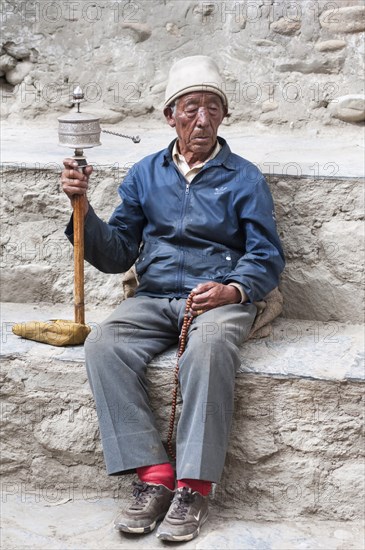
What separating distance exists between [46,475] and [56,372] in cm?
37

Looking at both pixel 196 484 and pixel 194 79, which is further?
pixel 194 79

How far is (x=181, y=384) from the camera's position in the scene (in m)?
3.03

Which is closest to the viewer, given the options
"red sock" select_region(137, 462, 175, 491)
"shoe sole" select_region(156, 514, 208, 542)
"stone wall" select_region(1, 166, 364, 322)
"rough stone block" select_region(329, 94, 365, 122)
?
"shoe sole" select_region(156, 514, 208, 542)

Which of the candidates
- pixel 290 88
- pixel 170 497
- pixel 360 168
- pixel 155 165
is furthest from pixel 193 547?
pixel 290 88

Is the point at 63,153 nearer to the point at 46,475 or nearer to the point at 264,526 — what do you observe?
the point at 46,475

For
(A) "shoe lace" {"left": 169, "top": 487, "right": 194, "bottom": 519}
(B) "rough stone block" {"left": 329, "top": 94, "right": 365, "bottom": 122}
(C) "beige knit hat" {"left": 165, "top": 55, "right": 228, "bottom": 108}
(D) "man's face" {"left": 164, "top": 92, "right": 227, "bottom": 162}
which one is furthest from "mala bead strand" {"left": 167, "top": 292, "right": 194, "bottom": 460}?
(B) "rough stone block" {"left": 329, "top": 94, "right": 365, "bottom": 122}

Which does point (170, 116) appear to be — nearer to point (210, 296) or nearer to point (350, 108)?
point (210, 296)

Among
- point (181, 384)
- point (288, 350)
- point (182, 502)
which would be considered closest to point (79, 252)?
point (181, 384)

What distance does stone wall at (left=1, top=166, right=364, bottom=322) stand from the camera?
3518 millimetres

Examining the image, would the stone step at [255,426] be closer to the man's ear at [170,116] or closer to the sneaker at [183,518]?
the sneaker at [183,518]

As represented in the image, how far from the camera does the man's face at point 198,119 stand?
3.23 meters

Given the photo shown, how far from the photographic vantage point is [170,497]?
3049 millimetres

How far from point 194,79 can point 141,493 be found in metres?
1.29

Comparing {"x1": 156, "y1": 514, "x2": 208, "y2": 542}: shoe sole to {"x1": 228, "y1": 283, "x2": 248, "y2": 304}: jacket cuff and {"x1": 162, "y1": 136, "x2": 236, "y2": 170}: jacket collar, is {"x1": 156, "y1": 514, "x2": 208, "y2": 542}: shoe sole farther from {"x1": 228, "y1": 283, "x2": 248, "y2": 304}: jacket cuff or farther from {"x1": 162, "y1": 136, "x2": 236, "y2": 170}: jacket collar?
{"x1": 162, "y1": 136, "x2": 236, "y2": 170}: jacket collar
